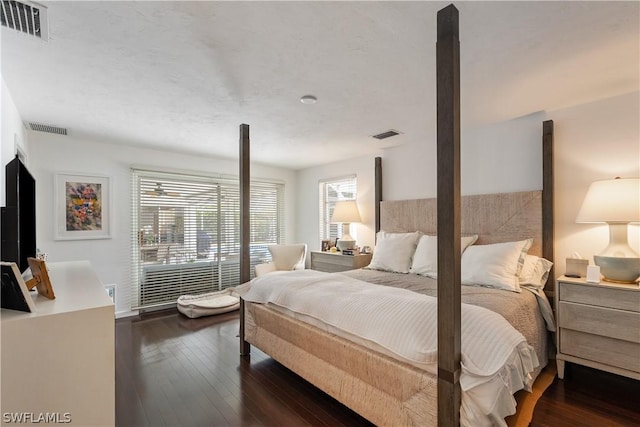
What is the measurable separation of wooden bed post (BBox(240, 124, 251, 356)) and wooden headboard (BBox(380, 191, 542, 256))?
214cm

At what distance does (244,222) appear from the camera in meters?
2.95

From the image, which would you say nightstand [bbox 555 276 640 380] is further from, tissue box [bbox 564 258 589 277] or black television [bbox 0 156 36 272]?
black television [bbox 0 156 36 272]

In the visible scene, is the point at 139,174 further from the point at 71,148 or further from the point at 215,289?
the point at 215,289

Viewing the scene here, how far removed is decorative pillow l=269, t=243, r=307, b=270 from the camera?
15.9ft

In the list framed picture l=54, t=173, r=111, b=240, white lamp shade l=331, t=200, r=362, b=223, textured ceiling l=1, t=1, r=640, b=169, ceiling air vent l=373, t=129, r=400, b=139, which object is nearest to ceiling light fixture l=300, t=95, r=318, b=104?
textured ceiling l=1, t=1, r=640, b=169

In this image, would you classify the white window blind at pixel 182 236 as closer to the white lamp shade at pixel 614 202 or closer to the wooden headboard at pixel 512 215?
the wooden headboard at pixel 512 215

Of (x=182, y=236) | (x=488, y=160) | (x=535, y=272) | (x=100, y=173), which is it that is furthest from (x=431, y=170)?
(x=100, y=173)

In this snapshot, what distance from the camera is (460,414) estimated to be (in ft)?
4.79

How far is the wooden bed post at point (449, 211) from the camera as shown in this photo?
1408mm

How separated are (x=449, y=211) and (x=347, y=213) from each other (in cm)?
321

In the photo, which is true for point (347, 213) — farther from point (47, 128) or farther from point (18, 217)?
point (47, 128)

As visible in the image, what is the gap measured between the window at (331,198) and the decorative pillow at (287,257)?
69cm

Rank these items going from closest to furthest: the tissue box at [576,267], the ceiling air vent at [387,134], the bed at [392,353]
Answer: the bed at [392,353]
the tissue box at [576,267]
the ceiling air vent at [387,134]

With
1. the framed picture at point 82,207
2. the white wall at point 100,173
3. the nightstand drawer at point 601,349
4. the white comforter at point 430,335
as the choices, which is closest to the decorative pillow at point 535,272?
the nightstand drawer at point 601,349
